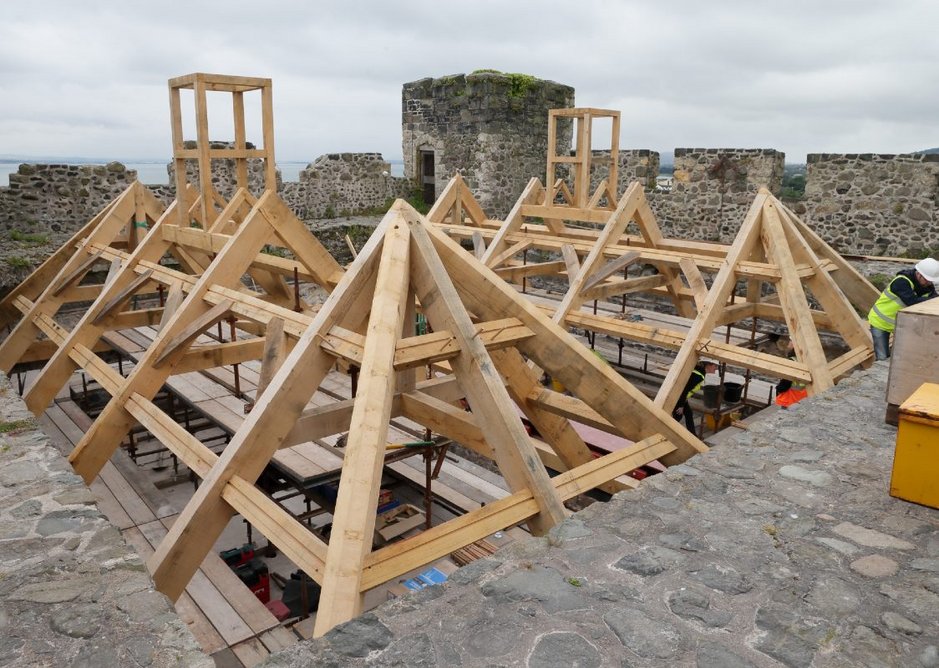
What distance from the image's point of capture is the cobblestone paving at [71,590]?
210 cm

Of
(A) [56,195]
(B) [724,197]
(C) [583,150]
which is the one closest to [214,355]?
(C) [583,150]

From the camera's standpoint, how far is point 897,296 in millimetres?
5699

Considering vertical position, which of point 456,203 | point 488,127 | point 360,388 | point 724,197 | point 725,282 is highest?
point 488,127

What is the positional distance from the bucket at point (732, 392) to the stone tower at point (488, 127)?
29.1 ft

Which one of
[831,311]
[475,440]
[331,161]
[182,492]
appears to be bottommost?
[182,492]

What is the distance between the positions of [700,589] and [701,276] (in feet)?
14.1

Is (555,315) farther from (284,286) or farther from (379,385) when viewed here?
(379,385)

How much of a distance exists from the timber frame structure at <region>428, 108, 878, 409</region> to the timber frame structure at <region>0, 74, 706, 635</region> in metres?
1.28

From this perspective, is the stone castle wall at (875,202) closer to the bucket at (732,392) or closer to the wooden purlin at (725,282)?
the wooden purlin at (725,282)

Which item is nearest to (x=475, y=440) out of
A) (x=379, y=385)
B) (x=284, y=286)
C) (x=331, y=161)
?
(x=379, y=385)

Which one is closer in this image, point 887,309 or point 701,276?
point 887,309

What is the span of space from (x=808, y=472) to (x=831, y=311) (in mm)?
2798

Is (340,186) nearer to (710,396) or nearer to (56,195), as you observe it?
(56,195)

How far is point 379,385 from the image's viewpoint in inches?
114
